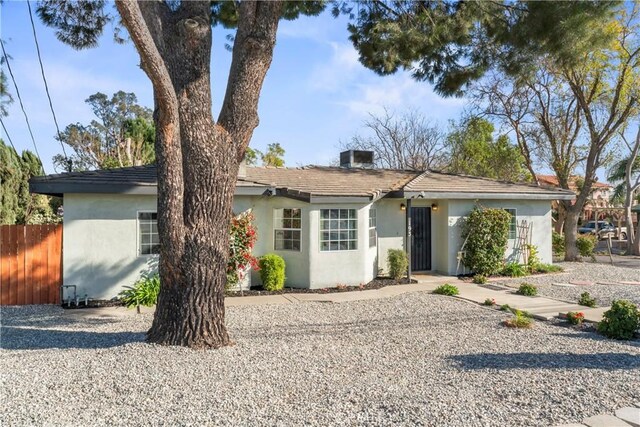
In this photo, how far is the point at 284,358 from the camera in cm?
564

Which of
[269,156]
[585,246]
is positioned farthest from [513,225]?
[269,156]

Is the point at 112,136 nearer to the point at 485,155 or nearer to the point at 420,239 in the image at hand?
the point at 485,155

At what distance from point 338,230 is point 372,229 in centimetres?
149

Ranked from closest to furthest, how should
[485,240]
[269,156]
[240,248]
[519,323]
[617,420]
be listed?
[617,420] < [519,323] < [240,248] < [485,240] < [269,156]

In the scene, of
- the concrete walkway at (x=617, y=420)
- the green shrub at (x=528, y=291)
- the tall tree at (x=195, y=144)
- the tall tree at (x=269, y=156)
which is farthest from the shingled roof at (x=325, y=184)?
the tall tree at (x=269, y=156)

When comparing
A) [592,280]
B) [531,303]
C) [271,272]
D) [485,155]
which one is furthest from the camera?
[485,155]

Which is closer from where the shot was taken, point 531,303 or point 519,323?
point 519,323

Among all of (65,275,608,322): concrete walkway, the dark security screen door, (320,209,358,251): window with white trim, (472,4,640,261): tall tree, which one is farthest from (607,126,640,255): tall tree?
(320,209,358,251): window with white trim

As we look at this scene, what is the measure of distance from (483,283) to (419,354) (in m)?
7.12

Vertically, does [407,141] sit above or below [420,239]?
above

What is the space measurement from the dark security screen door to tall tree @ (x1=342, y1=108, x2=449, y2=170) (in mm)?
16219

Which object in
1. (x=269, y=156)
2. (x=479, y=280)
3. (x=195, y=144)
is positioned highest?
(x=269, y=156)

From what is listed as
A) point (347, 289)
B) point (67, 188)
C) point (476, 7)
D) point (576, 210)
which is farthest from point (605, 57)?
point (67, 188)

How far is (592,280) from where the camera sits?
12.9 metres
